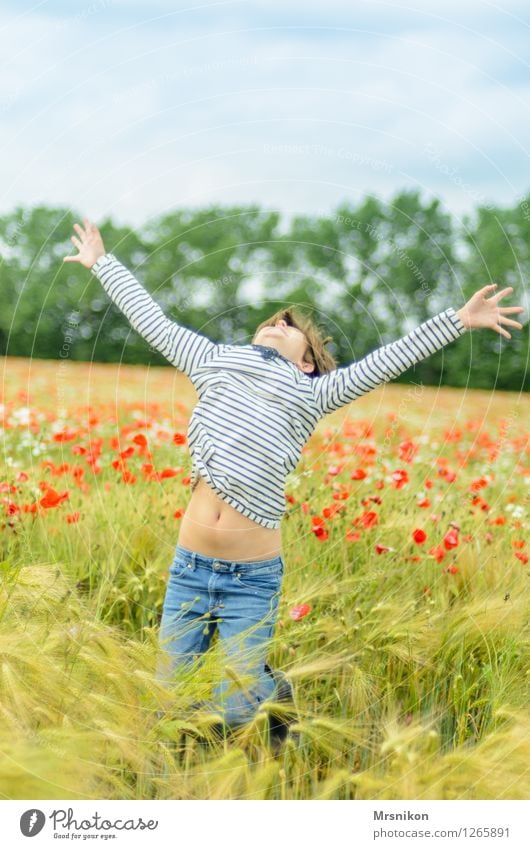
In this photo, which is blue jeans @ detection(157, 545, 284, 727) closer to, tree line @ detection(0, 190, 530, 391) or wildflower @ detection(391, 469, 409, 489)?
wildflower @ detection(391, 469, 409, 489)

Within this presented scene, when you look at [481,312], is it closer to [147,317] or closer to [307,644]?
[147,317]

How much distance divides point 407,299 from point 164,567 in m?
2.68

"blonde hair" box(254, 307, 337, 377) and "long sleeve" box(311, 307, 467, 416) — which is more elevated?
"blonde hair" box(254, 307, 337, 377)

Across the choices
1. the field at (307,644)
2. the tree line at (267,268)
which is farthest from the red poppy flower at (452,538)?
the tree line at (267,268)

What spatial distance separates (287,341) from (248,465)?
0.51 metres

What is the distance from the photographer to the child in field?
114 inches

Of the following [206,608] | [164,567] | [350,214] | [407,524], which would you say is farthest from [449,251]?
[206,608]

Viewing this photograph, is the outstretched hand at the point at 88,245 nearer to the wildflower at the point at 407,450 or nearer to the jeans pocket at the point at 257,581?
the jeans pocket at the point at 257,581

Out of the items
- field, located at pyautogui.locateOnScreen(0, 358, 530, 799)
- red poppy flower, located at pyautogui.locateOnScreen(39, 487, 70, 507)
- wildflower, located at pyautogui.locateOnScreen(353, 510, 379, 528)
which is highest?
red poppy flower, located at pyautogui.locateOnScreen(39, 487, 70, 507)

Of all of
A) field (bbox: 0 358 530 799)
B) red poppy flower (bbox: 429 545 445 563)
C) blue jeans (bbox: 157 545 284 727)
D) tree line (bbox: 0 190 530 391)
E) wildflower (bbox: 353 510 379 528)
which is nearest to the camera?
field (bbox: 0 358 530 799)

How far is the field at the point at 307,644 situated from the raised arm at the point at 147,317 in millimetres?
646

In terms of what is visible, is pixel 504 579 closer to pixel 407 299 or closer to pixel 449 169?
pixel 449 169

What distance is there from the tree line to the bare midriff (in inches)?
35.4

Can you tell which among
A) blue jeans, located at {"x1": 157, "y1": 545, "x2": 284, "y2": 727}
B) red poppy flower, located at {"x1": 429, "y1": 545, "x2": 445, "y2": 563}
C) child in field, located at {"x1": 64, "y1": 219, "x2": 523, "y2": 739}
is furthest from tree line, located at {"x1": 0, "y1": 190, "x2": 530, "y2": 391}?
blue jeans, located at {"x1": 157, "y1": 545, "x2": 284, "y2": 727}
